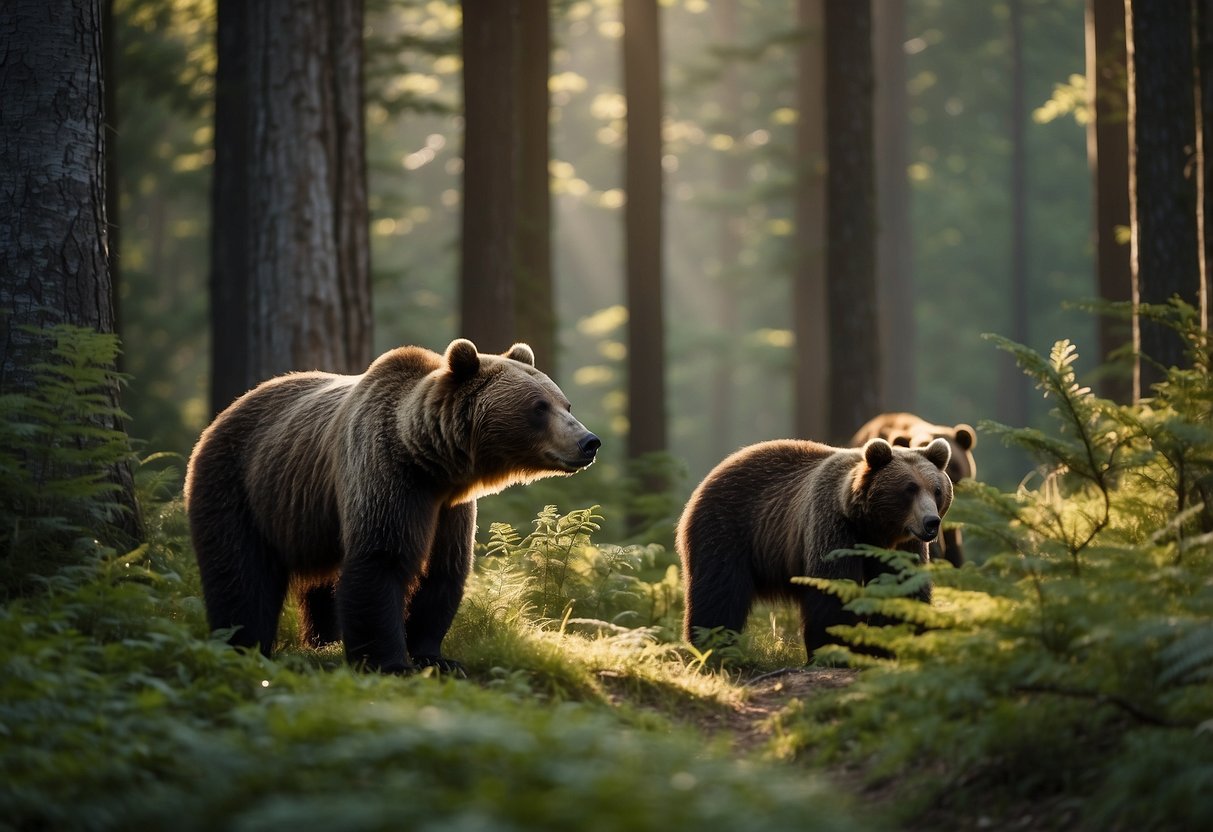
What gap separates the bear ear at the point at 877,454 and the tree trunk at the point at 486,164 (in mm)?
7179

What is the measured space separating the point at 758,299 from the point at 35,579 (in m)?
44.7

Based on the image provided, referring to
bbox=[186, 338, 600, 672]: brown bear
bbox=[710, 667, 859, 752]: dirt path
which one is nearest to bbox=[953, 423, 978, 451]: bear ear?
bbox=[710, 667, 859, 752]: dirt path

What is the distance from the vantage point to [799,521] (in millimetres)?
8219

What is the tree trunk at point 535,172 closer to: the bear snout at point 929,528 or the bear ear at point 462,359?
the bear snout at point 929,528

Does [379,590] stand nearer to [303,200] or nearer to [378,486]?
[378,486]

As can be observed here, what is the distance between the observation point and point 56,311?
24.2 feet

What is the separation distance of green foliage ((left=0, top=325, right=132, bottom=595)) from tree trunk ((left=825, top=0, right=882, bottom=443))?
373 inches

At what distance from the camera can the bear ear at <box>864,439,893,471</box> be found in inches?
309

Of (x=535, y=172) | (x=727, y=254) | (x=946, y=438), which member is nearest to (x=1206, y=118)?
(x=946, y=438)

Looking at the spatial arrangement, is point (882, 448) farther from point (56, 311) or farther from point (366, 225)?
point (366, 225)

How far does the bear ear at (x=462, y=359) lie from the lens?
6684mm

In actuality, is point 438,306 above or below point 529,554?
above

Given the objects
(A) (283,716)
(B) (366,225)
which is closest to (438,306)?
(B) (366,225)

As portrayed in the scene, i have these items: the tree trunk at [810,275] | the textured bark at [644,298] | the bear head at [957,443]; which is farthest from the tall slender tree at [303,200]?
the tree trunk at [810,275]
